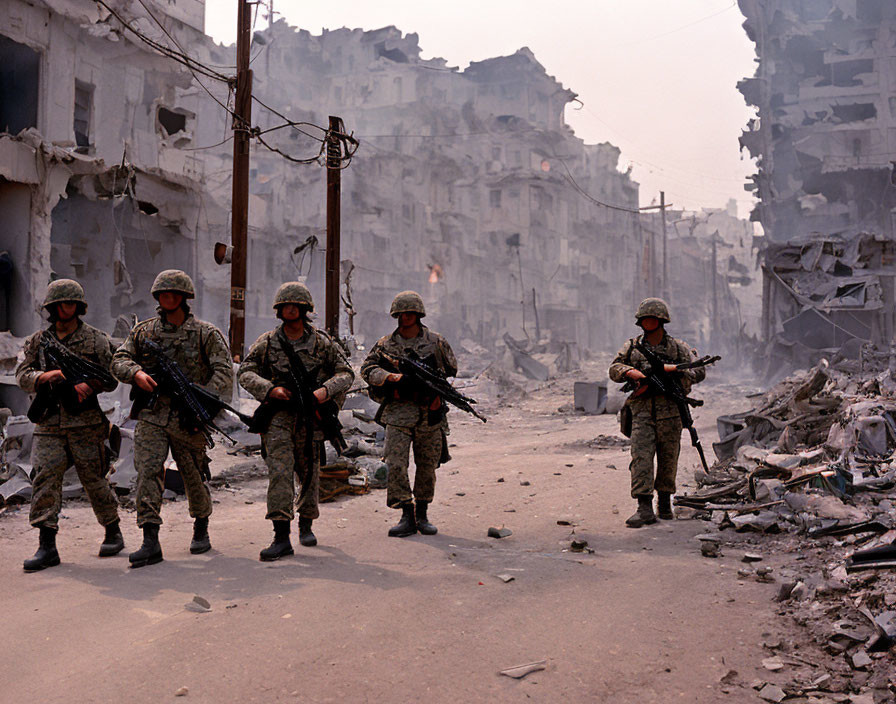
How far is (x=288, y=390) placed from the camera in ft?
16.8

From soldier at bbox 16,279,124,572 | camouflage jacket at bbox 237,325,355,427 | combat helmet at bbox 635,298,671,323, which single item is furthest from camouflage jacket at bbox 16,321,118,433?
combat helmet at bbox 635,298,671,323

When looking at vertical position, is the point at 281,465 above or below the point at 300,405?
below

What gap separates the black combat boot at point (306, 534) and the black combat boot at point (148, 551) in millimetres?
1014

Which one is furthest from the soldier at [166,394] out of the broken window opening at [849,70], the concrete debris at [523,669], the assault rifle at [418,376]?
the broken window opening at [849,70]

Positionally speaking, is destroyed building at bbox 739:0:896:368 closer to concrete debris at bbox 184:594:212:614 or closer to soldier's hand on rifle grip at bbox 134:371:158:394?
soldier's hand on rifle grip at bbox 134:371:158:394

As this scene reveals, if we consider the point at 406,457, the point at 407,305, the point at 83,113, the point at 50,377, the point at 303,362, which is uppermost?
the point at 83,113

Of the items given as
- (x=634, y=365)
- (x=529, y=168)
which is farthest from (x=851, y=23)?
(x=634, y=365)

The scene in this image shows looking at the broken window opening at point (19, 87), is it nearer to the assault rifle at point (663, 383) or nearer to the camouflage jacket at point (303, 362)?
the camouflage jacket at point (303, 362)

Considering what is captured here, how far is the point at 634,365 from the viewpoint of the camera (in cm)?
637

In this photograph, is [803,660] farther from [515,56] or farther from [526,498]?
[515,56]

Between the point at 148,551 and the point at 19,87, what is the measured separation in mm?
13394

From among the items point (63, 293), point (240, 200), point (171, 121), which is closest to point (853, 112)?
point (171, 121)

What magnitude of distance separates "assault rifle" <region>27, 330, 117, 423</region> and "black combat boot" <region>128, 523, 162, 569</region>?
929 mm

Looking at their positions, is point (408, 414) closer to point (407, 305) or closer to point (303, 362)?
point (407, 305)
